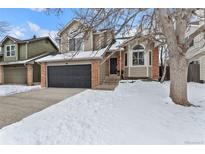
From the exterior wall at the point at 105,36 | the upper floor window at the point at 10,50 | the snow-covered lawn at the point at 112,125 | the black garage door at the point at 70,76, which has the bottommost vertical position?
the snow-covered lawn at the point at 112,125

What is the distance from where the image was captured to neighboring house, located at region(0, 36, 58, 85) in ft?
50.5

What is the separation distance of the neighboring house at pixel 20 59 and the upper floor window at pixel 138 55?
318 inches

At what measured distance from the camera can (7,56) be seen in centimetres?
1686

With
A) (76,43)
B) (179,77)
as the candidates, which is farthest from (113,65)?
(179,77)

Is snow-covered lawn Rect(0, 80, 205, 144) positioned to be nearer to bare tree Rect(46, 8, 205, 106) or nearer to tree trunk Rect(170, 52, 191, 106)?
tree trunk Rect(170, 52, 191, 106)

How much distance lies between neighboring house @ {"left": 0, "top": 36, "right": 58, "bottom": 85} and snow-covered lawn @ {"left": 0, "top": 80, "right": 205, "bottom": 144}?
10658 millimetres

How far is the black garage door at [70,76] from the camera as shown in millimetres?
12062

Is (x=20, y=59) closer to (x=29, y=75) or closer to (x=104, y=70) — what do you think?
(x=29, y=75)

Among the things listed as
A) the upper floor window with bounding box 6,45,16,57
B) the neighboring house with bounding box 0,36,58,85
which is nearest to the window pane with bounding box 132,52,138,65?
the neighboring house with bounding box 0,36,58,85

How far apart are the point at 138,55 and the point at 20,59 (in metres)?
10.8

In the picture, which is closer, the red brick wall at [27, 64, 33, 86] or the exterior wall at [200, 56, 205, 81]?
the exterior wall at [200, 56, 205, 81]

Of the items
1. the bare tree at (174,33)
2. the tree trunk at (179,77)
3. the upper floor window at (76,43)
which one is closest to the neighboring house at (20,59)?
the upper floor window at (76,43)

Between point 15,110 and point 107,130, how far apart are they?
353 centimetres

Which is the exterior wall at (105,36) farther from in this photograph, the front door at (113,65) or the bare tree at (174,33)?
the front door at (113,65)
